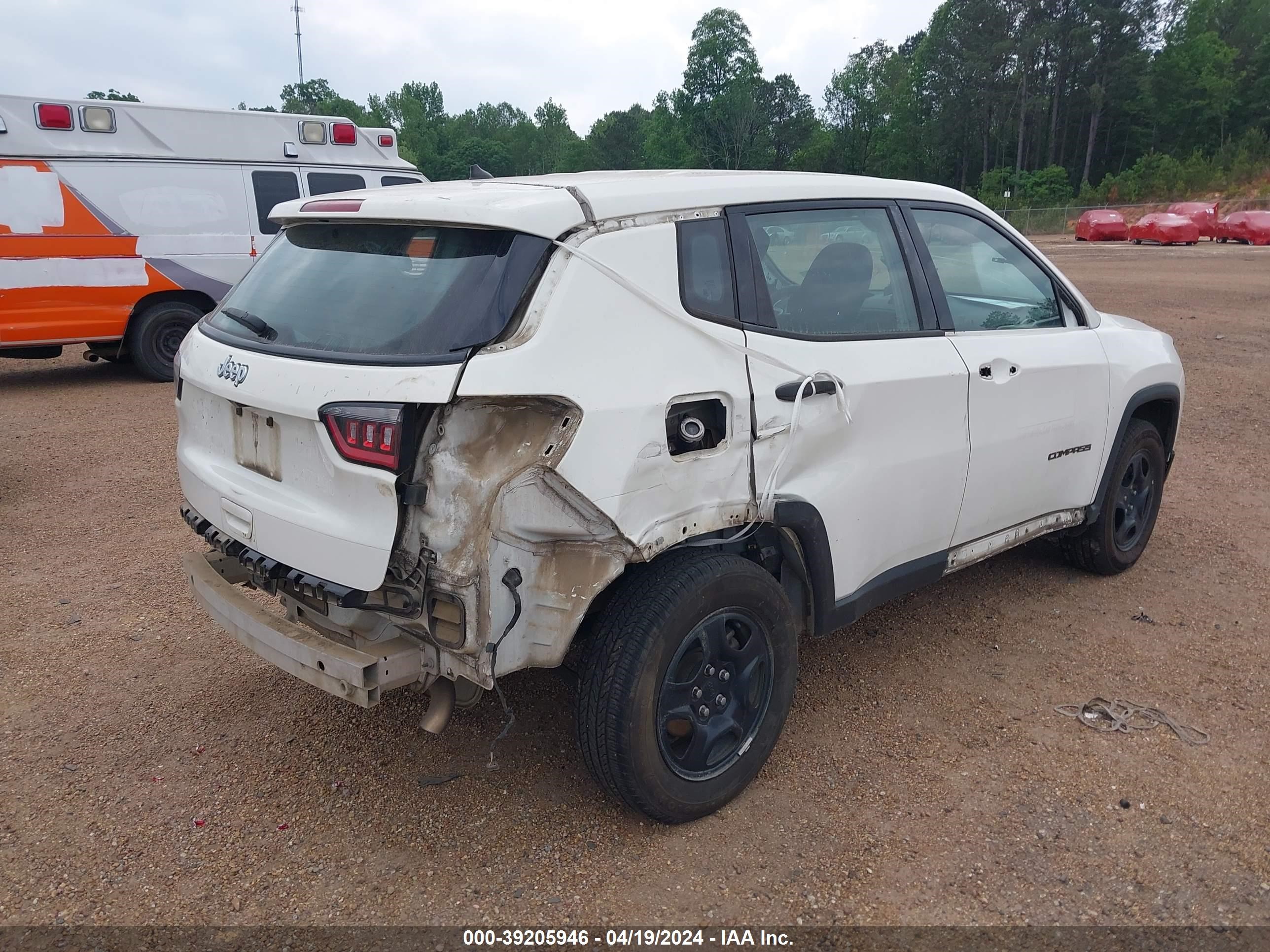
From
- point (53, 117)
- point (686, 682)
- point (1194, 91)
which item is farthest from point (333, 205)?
point (1194, 91)

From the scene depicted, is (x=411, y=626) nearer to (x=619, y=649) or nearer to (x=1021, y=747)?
(x=619, y=649)

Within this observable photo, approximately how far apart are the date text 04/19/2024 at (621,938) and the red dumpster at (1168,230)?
117 feet

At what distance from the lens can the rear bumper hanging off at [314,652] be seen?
2.48 metres

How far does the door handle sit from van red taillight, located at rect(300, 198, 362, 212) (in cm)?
137

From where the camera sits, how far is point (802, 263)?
319cm

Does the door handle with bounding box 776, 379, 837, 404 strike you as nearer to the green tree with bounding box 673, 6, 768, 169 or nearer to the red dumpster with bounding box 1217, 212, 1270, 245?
the red dumpster with bounding box 1217, 212, 1270, 245

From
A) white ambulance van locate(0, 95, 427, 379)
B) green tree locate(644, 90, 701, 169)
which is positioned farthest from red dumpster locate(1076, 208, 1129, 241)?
green tree locate(644, 90, 701, 169)

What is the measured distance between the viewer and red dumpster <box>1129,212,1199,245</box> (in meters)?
31.8

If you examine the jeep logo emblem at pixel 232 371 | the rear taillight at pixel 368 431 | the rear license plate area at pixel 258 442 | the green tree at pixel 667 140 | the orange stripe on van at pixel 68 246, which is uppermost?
the green tree at pixel 667 140

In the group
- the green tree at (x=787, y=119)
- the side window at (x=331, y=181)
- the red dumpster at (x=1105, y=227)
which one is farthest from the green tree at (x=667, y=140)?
the side window at (x=331, y=181)

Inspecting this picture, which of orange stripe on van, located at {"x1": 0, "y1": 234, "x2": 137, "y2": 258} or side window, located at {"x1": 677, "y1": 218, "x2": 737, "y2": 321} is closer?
side window, located at {"x1": 677, "y1": 218, "x2": 737, "y2": 321}

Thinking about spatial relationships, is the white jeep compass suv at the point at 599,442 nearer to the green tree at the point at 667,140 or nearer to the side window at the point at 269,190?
the side window at the point at 269,190

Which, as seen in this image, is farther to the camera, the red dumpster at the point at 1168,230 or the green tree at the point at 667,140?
the green tree at the point at 667,140

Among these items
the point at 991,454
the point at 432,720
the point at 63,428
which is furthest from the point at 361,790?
the point at 63,428
